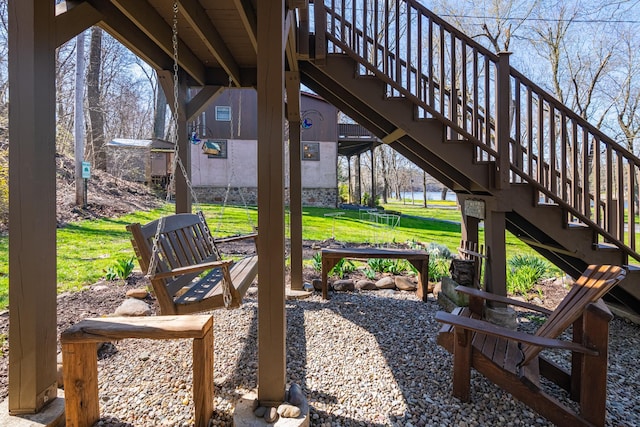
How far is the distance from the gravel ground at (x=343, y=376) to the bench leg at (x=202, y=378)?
14cm

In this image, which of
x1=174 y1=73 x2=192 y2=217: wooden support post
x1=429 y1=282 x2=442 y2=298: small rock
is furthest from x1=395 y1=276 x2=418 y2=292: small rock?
x1=174 y1=73 x2=192 y2=217: wooden support post

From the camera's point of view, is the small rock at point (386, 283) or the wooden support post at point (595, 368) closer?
the wooden support post at point (595, 368)

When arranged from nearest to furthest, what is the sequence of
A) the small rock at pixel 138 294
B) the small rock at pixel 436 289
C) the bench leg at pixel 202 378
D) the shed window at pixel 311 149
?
the bench leg at pixel 202 378
the small rock at pixel 138 294
the small rock at pixel 436 289
the shed window at pixel 311 149

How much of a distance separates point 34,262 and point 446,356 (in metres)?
2.84

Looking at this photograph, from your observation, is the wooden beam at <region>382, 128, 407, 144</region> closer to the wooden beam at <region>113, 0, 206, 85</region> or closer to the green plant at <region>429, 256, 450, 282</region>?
the green plant at <region>429, 256, 450, 282</region>

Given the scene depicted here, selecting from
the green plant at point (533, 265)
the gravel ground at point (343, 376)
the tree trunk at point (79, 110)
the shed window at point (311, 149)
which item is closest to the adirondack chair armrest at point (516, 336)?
the gravel ground at point (343, 376)

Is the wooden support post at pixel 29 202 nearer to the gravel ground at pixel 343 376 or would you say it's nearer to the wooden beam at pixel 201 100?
the gravel ground at pixel 343 376

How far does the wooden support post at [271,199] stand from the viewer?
1955 mm

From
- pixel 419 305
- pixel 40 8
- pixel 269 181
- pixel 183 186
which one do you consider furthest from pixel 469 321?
pixel 183 186

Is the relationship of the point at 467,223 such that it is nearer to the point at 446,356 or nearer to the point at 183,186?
the point at 446,356

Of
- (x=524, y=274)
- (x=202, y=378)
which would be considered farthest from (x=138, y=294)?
(x=524, y=274)

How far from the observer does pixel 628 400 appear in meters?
2.45

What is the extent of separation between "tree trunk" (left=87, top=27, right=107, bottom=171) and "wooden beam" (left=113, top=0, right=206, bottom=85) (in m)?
10.4

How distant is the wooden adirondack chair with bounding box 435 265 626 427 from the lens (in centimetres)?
200
